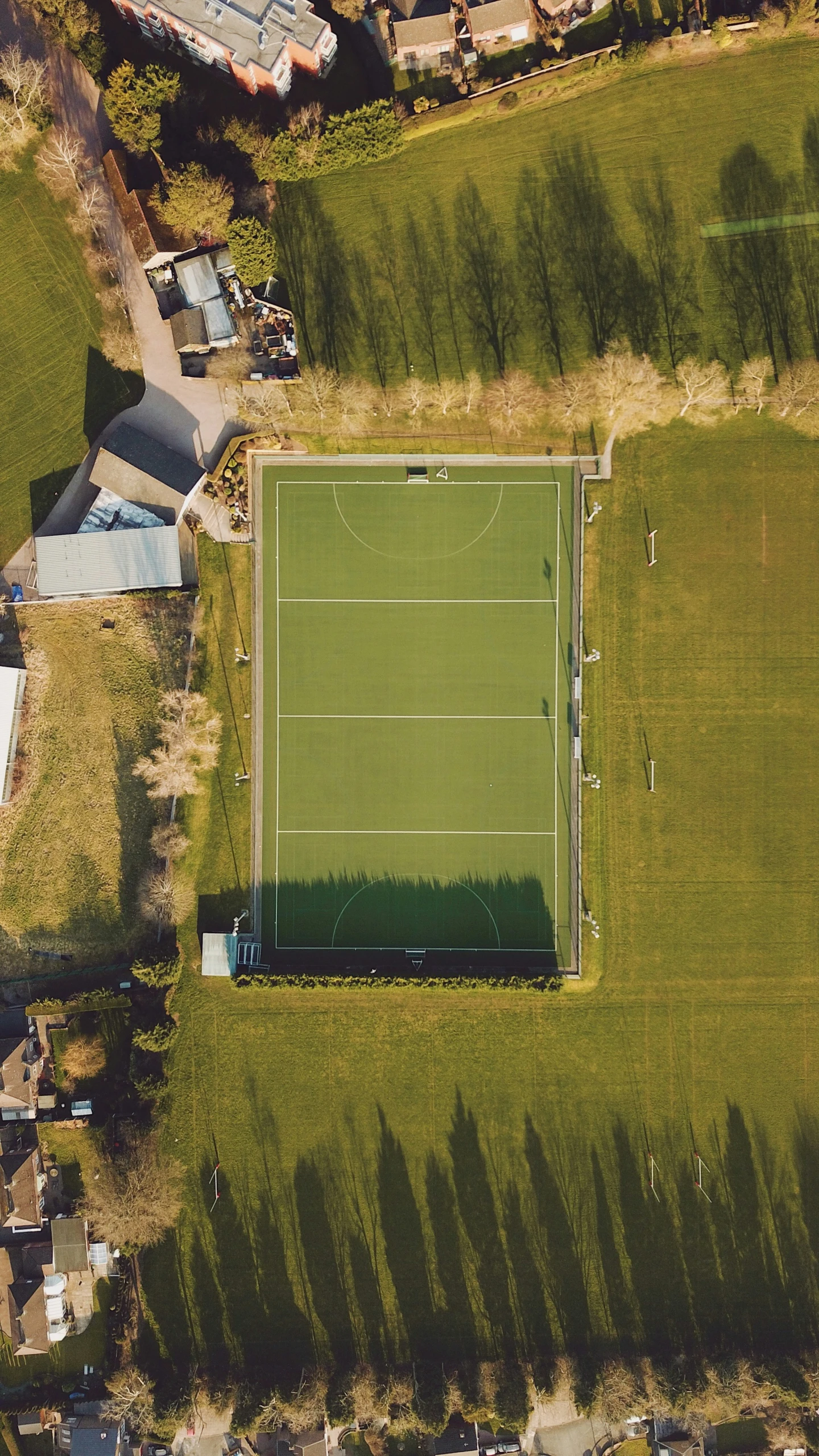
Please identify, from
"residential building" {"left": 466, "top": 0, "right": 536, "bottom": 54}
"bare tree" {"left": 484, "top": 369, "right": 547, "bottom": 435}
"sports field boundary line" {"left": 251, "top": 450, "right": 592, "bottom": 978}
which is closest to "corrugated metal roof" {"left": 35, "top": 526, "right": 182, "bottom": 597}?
"sports field boundary line" {"left": 251, "top": 450, "right": 592, "bottom": 978}

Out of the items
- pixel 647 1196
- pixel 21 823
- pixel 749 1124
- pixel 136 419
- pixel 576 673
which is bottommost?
pixel 647 1196

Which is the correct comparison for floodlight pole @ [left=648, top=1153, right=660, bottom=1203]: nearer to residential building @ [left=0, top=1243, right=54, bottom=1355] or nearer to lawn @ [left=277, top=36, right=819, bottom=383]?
residential building @ [left=0, top=1243, right=54, bottom=1355]

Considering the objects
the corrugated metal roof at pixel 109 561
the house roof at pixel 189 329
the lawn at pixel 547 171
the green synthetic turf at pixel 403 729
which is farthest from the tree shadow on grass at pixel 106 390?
the lawn at pixel 547 171

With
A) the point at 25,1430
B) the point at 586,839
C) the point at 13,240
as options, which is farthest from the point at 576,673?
the point at 25,1430

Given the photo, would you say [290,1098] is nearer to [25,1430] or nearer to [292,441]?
[25,1430]

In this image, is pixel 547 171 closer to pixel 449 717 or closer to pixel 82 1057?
pixel 449 717

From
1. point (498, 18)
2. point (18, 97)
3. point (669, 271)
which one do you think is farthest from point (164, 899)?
point (498, 18)

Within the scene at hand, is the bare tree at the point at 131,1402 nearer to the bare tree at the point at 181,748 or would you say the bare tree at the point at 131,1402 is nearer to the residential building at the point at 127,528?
the bare tree at the point at 181,748
